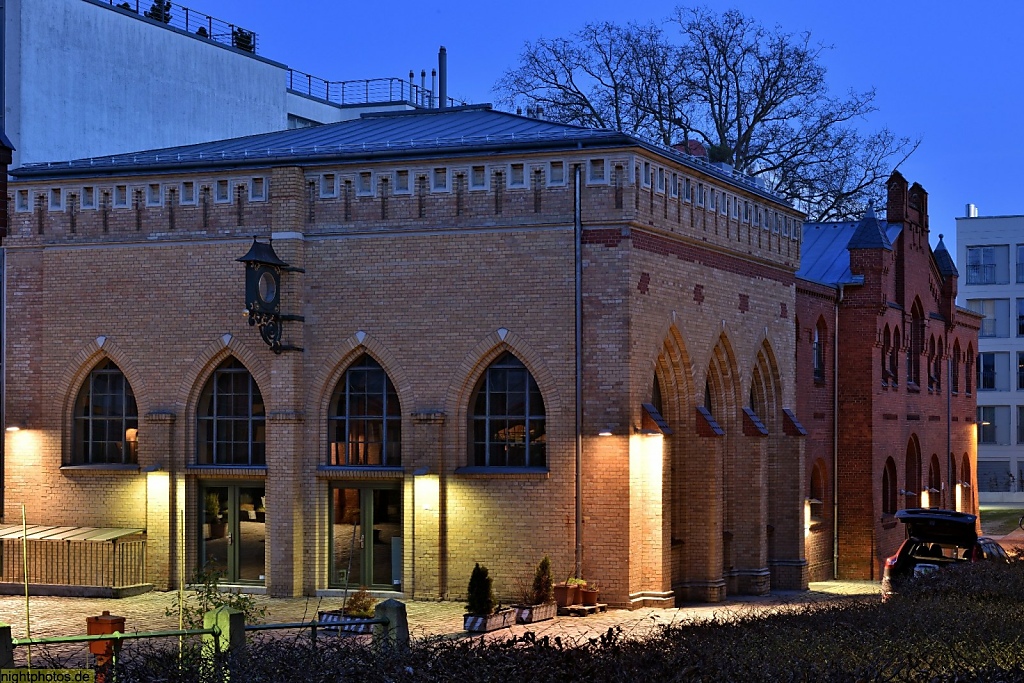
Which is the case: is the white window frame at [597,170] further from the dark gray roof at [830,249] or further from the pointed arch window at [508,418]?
the dark gray roof at [830,249]

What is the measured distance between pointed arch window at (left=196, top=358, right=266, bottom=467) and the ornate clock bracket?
135 centimetres

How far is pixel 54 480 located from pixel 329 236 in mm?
7184

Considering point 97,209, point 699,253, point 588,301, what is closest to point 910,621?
point 588,301

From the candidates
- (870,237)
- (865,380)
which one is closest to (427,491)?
(865,380)

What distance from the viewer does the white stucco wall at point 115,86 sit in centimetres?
3656

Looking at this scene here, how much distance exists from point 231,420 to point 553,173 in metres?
7.49

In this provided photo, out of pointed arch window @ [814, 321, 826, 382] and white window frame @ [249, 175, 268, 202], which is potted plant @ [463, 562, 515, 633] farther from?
pointed arch window @ [814, 321, 826, 382]

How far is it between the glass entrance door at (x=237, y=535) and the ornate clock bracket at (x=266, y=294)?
292 cm

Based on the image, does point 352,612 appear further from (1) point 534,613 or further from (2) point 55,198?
(2) point 55,198

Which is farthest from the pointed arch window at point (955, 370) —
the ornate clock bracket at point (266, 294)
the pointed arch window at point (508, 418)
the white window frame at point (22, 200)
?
the white window frame at point (22, 200)

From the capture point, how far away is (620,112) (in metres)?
49.5

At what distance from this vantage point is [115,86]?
130ft

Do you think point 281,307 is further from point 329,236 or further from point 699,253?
point 699,253

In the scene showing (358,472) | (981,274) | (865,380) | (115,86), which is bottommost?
(358,472)
